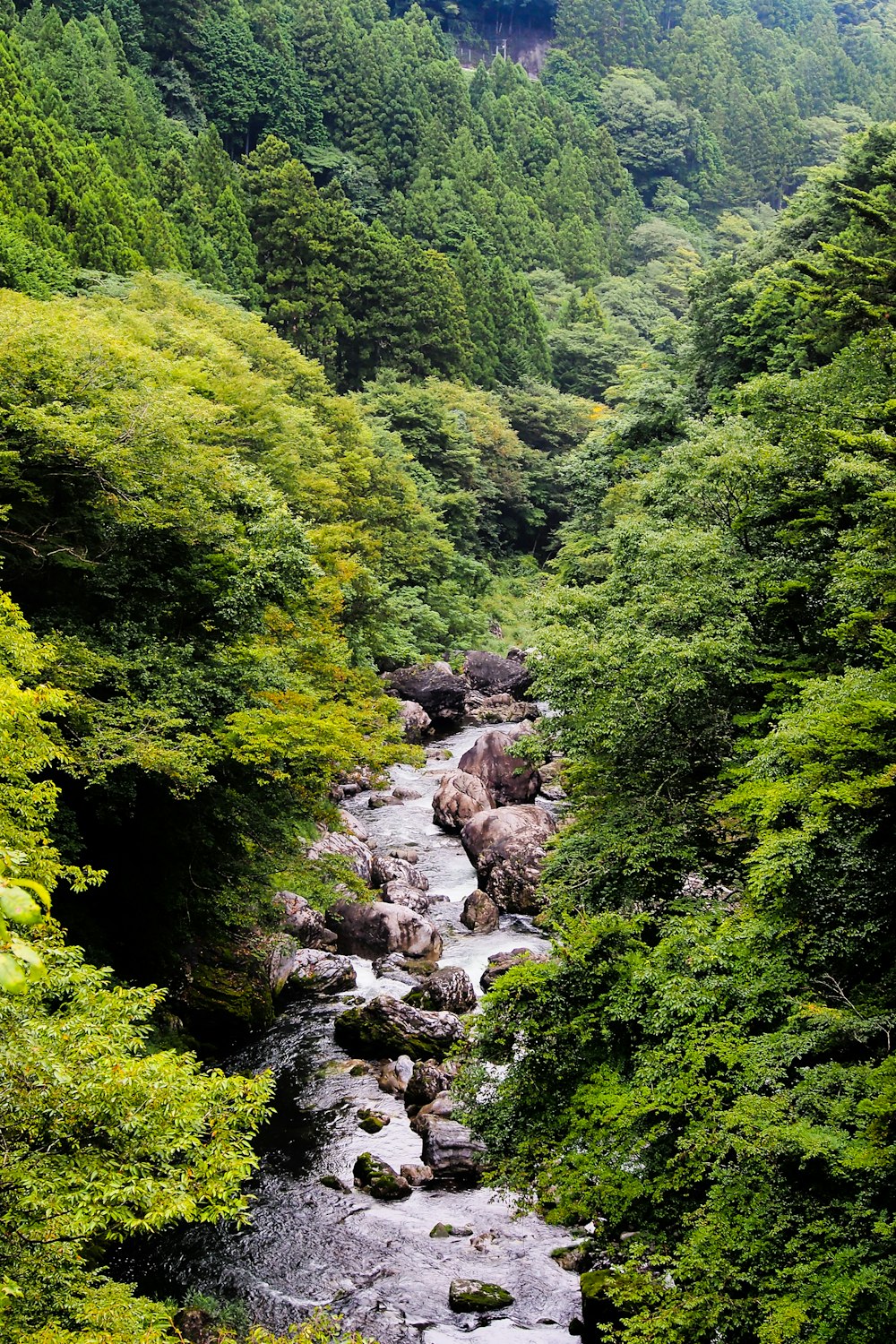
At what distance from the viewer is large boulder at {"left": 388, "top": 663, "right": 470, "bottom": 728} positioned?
3853cm

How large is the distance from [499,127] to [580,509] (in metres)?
64.0

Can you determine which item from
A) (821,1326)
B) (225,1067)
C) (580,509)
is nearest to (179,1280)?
(225,1067)

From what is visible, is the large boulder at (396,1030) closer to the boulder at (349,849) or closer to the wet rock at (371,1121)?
the wet rock at (371,1121)

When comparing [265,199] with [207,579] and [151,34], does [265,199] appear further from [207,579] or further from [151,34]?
[207,579]

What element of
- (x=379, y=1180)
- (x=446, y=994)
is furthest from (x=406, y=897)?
(x=379, y=1180)

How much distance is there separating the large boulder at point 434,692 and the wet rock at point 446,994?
776 inches

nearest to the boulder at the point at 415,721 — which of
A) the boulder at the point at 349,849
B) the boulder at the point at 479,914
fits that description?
the boulder at the point at 349,849

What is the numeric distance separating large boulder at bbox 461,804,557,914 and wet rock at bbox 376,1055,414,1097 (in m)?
5.34

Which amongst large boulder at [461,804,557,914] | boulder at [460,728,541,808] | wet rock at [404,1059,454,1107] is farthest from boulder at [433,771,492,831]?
wet rock at [404,1059,454,1107]

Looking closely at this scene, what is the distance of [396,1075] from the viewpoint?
17.0 meters

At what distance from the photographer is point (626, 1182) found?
1016 centimetres

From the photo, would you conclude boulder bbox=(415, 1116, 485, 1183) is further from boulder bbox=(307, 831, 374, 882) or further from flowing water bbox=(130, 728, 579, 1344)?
boulder bbox=(307, 831, 374, 882)

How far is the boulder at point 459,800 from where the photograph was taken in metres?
27.6

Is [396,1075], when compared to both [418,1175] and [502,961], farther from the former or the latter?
[502,961]
